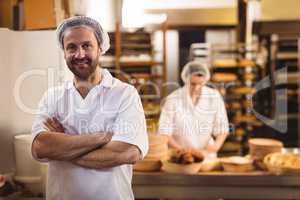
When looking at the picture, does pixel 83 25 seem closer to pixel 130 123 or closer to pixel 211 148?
pixel 130 123

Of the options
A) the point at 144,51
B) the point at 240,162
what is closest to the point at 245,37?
the point at 144,51

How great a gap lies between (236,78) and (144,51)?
118cm

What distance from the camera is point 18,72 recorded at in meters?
1.91

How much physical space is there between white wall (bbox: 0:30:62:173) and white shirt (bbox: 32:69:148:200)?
21cm

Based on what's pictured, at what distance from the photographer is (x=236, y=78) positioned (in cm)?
494

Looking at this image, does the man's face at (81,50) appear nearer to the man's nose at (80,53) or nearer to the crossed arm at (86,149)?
the man's nose at (80,53)

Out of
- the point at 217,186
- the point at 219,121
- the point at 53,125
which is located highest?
the point at 53,125

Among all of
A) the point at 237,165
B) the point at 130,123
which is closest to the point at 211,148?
the point at 237,165

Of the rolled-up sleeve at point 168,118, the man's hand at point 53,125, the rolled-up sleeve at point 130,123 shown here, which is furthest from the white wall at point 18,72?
the rolled-up sleeve at point 168,118

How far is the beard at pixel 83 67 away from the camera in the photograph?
155 cm

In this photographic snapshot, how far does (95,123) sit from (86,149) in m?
0.12

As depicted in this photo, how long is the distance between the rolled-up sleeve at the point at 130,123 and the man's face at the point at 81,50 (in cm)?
20

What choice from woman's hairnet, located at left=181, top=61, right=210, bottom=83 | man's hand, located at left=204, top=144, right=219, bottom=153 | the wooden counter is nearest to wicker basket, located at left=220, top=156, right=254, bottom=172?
the wooden counter

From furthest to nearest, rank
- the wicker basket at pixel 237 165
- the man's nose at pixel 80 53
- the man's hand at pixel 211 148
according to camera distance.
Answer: the man's hand at pixel 211 148 → the wicker basket at pixel 237 165 → the man's nose at pixel 80 53
